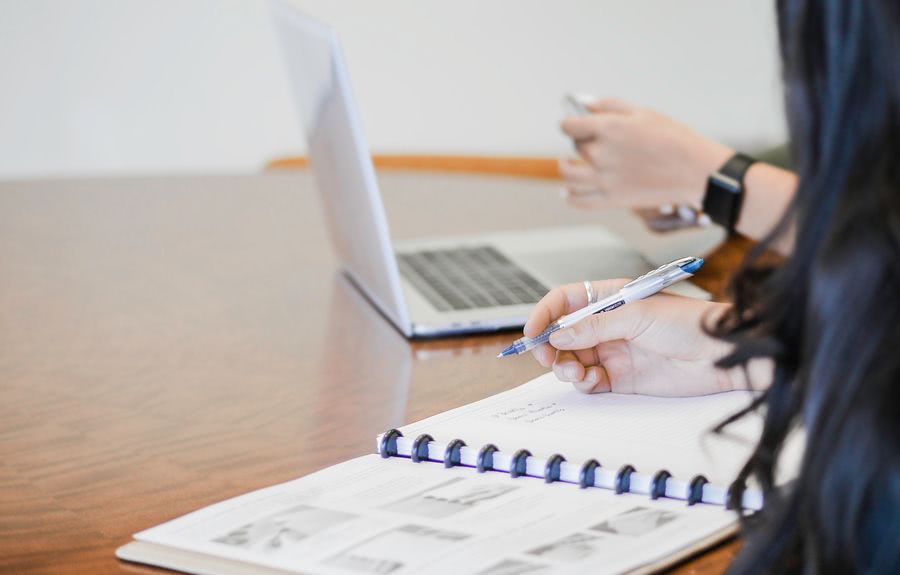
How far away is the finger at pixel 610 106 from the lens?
1.56m

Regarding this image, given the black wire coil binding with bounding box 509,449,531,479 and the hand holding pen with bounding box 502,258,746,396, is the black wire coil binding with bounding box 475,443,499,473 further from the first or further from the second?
the hand holding pen with bounding box 502,258,746,396

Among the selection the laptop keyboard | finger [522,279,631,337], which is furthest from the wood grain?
finger [522,279,631,337]

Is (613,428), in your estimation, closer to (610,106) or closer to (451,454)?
(451,454)

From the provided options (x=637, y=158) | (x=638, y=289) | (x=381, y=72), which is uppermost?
(x=381, y=72)

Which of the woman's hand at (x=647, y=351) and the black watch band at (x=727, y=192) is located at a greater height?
the black watch band at (x=727, y=192)

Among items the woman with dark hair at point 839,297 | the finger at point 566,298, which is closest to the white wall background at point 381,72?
the finger at point 566,298

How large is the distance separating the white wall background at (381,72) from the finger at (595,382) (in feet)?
8.39

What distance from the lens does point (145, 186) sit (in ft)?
6.42

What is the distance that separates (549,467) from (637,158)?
0.81 m

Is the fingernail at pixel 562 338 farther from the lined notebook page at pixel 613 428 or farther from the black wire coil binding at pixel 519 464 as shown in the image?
the black wire coil binding at pixel 519 464

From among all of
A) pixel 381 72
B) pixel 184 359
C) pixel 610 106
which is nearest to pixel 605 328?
pixel 184 359

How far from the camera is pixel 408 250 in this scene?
5.03 feet

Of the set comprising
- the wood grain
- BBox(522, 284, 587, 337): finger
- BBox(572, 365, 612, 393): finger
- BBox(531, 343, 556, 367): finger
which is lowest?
BBox(572, 365, 612, 393): finger

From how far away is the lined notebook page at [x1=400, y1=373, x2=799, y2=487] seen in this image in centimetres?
79
